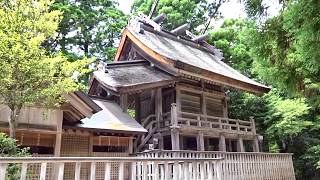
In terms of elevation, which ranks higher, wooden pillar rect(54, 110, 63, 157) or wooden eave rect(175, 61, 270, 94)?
wooden eave rect(175, 61, 270, 94)

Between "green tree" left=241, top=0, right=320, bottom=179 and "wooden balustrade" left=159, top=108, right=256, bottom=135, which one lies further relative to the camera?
"wooden balustrade" left=159, top=108, right=256, bottom=135

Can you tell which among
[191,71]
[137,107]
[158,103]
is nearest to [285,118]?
[191,71]

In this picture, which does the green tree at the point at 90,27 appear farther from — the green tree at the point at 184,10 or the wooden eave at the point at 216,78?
the wooden eave at the point at 216,78

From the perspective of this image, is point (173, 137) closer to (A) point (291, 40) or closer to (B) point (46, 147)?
(B) point (46, 147)

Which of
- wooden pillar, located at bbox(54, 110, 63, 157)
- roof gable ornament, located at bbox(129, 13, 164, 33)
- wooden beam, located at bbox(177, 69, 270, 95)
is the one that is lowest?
wooden pillar, located at bbox(54, 110, 63, 157)

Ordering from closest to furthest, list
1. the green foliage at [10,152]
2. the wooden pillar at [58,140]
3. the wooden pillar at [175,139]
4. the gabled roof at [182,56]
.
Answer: the green foliage at [10,152]
the wooden pillar at [58,140]
the wooden pillar at [175,139]
the gabled roof at [182,56]

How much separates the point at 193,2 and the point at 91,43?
32.7 feet

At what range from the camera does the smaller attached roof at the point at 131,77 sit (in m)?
13.6

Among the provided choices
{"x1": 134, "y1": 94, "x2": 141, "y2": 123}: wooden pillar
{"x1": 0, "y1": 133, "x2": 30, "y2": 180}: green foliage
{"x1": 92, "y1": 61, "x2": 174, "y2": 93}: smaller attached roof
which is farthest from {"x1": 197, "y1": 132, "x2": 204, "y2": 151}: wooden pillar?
{"x1": 0, "y1": 133, "x2": 30, "y2": 180}: green foliage

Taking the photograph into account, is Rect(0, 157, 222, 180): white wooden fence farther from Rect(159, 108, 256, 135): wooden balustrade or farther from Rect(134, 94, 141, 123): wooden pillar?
Rect(134, 94, 141, 123): wooden pillar

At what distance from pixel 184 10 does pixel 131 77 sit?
14.3 meters

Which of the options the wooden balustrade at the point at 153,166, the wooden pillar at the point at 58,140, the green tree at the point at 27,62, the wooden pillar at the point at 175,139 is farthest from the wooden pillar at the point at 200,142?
the green tree at the point at 27,62

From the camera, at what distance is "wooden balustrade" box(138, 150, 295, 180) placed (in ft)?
38.9

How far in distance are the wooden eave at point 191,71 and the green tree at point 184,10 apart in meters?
9.52
